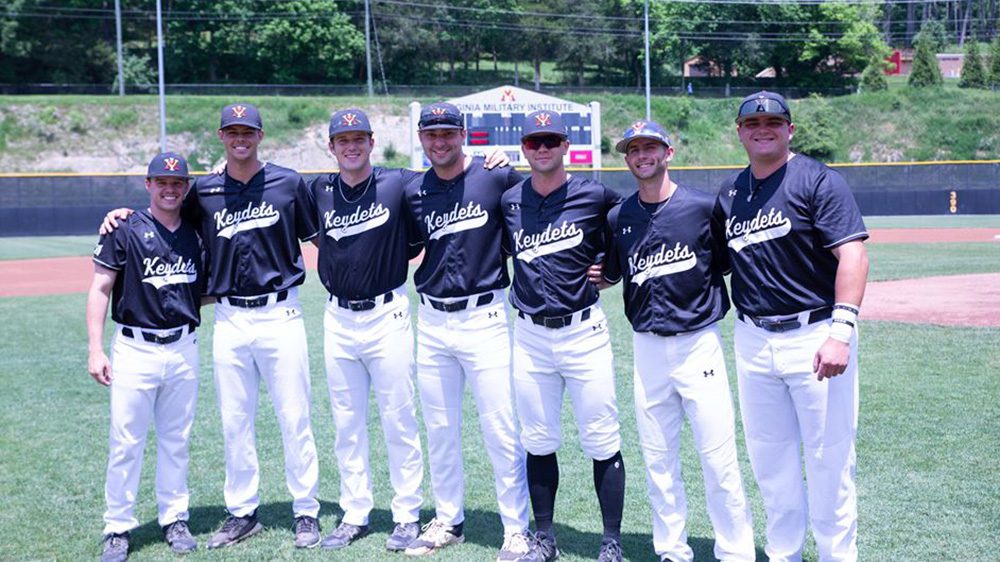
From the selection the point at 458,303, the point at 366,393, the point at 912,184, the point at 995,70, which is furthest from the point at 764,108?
the point at 995,70

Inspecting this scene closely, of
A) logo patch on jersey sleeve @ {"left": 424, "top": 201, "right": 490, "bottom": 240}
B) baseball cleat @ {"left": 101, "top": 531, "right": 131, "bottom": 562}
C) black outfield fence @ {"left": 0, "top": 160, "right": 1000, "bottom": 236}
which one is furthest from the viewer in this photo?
black outfield fence @ {"left": 0, "top": 160, "right": 1000, "bottom": 236}

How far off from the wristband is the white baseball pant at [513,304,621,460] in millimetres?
1128

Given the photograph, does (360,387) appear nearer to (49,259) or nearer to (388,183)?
(388,183)

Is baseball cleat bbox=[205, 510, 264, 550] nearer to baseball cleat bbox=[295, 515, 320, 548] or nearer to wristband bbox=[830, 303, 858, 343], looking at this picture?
baseball cleat bbox=[295, 515, 320, 548]

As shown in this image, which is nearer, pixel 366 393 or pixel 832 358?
pixel 832 358

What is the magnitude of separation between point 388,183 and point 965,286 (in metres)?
11.5

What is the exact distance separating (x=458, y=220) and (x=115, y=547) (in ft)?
8.09

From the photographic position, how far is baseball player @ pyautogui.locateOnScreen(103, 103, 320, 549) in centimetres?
523

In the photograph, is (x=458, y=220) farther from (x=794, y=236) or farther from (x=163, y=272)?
(x=794, y=236)

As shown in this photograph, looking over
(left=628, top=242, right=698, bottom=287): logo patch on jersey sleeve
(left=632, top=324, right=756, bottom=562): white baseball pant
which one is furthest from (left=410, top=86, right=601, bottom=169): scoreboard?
(left=632, top=324, right=756, bottom=562): white baseball pant

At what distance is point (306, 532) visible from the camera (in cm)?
522

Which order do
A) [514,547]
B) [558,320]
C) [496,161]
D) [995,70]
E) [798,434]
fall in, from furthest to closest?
[995,70], [496,161], [514,547], [558,320], [798,434]

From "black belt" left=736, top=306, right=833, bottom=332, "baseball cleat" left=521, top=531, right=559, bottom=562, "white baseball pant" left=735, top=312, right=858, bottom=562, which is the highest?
"black belt" left=736, top=306, right=833, bottom=332

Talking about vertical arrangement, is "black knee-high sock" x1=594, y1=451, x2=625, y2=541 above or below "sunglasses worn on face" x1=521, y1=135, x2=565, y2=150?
below
